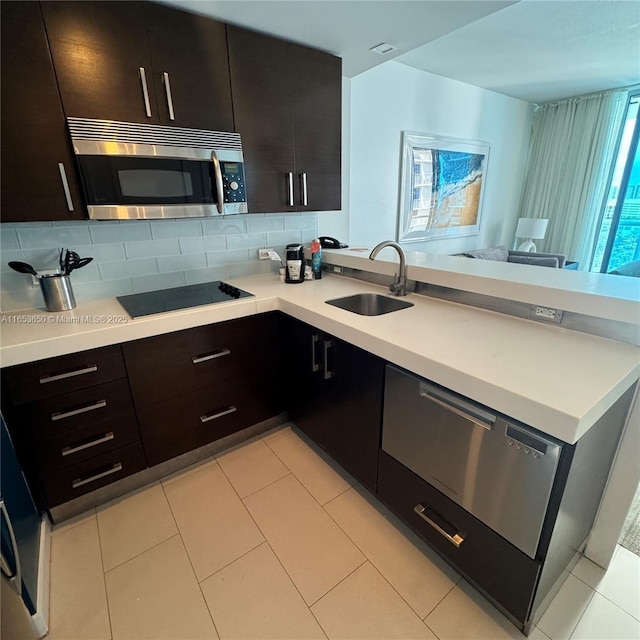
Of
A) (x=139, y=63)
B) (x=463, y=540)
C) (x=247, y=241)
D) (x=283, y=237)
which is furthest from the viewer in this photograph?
(x=283, y=237)

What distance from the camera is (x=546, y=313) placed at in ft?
4.35

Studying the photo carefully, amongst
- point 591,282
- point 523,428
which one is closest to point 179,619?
point 523,428

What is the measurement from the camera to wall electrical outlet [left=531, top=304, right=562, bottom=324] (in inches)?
51.2

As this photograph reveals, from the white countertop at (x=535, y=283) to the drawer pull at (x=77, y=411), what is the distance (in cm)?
154

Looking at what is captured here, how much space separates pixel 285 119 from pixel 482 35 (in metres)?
1.85

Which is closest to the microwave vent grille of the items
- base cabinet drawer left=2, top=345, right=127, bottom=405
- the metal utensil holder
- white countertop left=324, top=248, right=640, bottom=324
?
the metal utensil holder

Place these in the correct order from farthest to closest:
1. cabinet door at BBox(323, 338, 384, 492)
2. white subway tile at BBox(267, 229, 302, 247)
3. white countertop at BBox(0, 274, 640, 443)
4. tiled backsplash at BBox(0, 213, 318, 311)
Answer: white subway tile at BBox(267, 229, 302, 247), tiled backsplash at BBox(0, 213, 318, 311), cabinet door at BBox(323, 338, 384, 492), white countertop at BBox(0, 274, 640, 443)

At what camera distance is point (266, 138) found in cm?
183

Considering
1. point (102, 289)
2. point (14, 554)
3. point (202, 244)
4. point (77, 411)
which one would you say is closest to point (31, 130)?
point (102, 289)

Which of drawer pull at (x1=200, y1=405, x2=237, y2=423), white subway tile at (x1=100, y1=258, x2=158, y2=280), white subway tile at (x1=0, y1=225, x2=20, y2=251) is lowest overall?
drawer pull at (x1=200, y1=405, x2=237, y2=423)

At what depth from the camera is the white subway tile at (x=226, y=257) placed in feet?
6.97

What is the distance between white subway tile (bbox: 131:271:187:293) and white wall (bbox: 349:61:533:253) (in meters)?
1.55

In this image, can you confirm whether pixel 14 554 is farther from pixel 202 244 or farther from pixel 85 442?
pixel 202 244

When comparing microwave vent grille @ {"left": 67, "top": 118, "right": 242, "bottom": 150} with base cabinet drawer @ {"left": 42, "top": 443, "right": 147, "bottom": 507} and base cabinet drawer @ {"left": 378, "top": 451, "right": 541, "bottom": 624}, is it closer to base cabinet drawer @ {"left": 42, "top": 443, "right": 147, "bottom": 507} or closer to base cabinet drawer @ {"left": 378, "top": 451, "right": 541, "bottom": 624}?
base cabinet drawer @ {"left": 42, "top": 443, "right": 147, "bottom": 507}
